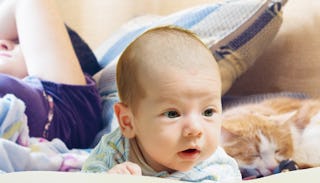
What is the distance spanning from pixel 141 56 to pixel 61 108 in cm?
57

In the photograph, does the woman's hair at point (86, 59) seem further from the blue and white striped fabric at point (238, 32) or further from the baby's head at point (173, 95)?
the baby's head at point (173, 95)

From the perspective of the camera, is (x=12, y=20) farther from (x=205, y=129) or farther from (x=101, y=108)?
(x=205, y=129)

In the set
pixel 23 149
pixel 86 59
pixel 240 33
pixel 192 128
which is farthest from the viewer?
pixel 86 59

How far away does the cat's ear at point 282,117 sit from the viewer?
939 millimetres

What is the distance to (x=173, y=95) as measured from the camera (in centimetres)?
60

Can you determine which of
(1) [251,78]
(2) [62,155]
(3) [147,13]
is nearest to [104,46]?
(3) [147,13]

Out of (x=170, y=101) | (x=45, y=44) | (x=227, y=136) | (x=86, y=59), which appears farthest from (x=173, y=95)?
(x=86, y=59)

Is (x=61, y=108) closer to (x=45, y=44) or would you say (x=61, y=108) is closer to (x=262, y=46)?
(x=45, y=44)

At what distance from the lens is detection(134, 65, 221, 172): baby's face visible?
0.60 meters

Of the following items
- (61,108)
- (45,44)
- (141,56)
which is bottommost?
(61,108)

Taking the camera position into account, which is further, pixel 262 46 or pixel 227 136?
pixel 262 46

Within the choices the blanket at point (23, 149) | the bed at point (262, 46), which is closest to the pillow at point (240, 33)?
the bed at point (262, 46)

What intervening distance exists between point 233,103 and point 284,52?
0.54ft

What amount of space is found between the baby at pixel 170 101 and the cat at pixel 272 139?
0.27 meters
